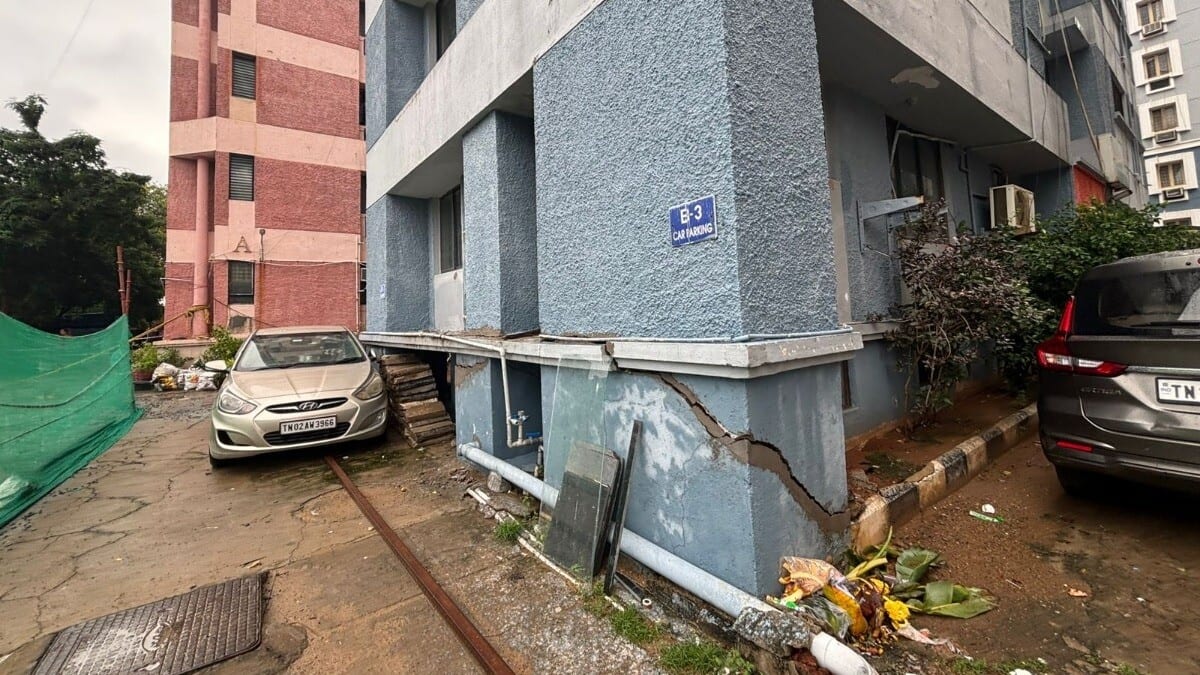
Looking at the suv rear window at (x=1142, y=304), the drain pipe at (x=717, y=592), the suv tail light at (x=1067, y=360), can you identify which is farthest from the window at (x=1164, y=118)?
the drain pipe at (x=717, y=592)

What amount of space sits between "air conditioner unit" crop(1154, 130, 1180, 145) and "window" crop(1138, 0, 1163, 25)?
559cm

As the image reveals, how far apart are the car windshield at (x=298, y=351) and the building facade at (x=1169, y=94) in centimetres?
3186

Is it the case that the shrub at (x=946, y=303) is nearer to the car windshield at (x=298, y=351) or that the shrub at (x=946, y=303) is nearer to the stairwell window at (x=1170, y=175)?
the car windshield at (x=298, y=351)

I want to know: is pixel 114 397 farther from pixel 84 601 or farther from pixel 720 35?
pixel 720 35

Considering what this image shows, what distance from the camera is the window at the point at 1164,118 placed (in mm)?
21156

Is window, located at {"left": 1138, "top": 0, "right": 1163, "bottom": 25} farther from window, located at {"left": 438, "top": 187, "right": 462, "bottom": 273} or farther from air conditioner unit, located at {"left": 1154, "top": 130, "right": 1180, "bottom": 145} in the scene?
window, located at {"left": 438, "top": 187, "right": 462, "bottom": 273}

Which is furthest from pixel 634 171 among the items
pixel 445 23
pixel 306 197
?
pixel 306 197

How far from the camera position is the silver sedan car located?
5012 millimetres

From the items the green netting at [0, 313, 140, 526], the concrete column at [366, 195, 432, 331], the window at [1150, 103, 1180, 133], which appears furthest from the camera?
the window at [1150, 103, 1180, 133]

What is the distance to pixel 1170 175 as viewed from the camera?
824 inches

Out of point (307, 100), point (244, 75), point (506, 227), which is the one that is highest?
point (244, 75)

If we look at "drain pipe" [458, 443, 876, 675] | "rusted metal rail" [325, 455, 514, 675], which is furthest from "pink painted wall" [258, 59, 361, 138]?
"drain pipe" [458, 443, 876, 675]

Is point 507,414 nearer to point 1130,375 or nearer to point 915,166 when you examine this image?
point 1130,375

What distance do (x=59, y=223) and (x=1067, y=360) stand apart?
3156cm
